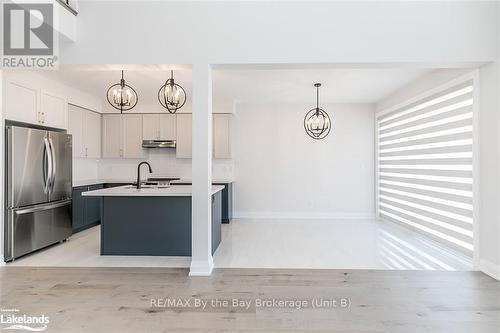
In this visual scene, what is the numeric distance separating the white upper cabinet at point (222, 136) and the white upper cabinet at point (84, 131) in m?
2.51

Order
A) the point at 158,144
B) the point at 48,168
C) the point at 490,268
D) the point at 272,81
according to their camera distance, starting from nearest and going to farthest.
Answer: the point at 490,268 < the point at 48,168 < the point at 272,81 < the point at 158,144

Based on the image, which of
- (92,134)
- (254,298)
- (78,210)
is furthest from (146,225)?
(92,134)

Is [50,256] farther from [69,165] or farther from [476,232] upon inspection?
[476,232]

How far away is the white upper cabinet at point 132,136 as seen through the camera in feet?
21.4

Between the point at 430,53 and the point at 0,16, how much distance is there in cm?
446

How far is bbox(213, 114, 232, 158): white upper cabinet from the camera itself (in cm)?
645

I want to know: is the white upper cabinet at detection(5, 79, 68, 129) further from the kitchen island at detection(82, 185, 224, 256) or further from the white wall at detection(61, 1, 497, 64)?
the kitchen island at detection(82, 185, 224, 256)

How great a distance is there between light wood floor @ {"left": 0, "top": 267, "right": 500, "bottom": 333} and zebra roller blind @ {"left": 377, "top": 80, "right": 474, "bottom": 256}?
1.15 metres

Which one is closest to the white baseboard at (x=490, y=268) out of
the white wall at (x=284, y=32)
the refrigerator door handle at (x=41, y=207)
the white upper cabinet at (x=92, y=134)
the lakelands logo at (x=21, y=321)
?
the white wall at (x=284, y=32)

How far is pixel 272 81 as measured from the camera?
4.96 m

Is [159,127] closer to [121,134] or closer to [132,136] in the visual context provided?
[132,136]

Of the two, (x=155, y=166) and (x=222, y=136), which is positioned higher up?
(x=222, y=136)

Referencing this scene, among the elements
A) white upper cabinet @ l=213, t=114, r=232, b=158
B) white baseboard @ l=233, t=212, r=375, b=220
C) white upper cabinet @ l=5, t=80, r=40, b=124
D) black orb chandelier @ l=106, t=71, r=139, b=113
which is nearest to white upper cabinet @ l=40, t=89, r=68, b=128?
white upper cabinet @ l=5, t=80, r=40, b=124

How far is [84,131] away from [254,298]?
4.97m
